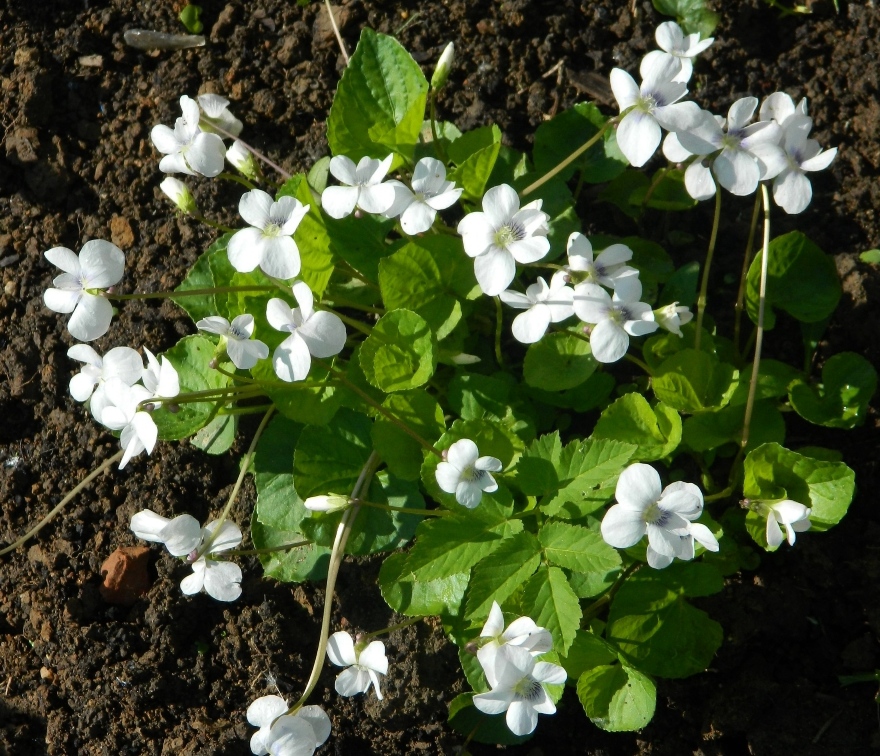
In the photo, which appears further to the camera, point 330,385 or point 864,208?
point 864,208

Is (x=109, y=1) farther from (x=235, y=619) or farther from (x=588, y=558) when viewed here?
(x=588, y=558)

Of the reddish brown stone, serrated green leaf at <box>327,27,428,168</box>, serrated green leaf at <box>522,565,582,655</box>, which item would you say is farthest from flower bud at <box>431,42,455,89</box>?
the reddish brown stone

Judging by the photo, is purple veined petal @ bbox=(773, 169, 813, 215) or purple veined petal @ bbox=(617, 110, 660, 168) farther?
purple veined petal @ bbox=(773, 169, 813, 215)

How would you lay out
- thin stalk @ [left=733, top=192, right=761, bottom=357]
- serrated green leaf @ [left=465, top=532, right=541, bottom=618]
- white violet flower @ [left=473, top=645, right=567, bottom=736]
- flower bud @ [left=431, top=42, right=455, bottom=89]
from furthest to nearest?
1. thin stalk @ [left=733, top=192, right=761, bottom=357]
2. flower bud @ [left=431, top=42, right=455, bottom=89]
3. serrated green leaf @ [left=465, top=532, right=541, bottom=618]
4. white violet flower @ [left=473, top=645, right=567, bottom=736]

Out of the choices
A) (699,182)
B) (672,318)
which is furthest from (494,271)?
(699,182)

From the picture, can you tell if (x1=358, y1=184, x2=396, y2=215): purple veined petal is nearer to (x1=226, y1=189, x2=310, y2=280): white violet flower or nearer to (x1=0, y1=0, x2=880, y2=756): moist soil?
(x1=226, y1=189, x2=310, y2=280): white violet flower

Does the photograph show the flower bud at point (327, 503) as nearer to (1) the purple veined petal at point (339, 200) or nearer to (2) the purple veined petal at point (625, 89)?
(1) the purple veined petal at point (339, 200)
